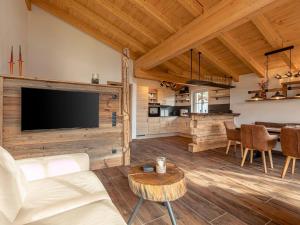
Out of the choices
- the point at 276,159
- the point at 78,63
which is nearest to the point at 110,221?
the point at 276,159

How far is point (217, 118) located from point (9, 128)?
497 centimetres

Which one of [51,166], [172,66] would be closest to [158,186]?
[51,166]

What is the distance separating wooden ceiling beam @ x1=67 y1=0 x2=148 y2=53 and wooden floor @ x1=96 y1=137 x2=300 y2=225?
352 cm

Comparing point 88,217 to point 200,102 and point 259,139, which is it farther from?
point 200,102

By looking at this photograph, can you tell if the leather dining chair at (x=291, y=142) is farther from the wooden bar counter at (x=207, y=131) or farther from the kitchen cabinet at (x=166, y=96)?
the kitchen cabinet at (x=166, y=96)

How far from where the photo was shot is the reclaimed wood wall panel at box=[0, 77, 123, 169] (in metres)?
2.50

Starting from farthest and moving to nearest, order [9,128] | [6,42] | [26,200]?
[6,42]
[9,128]
[26,200]

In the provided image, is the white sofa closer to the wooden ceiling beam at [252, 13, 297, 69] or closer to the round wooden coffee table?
the round wooden coffee table

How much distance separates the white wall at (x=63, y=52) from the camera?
4426 mm

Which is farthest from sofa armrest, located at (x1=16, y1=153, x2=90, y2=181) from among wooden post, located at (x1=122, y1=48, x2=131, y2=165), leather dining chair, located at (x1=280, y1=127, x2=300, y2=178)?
leather dining chair, located at (x1=280, y1=127, x2=300, y2=178)

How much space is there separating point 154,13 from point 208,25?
115cm

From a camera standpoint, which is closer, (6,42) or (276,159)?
(6,42)

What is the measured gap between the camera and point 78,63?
4.98 meters

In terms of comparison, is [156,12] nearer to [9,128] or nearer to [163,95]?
[9,128]
